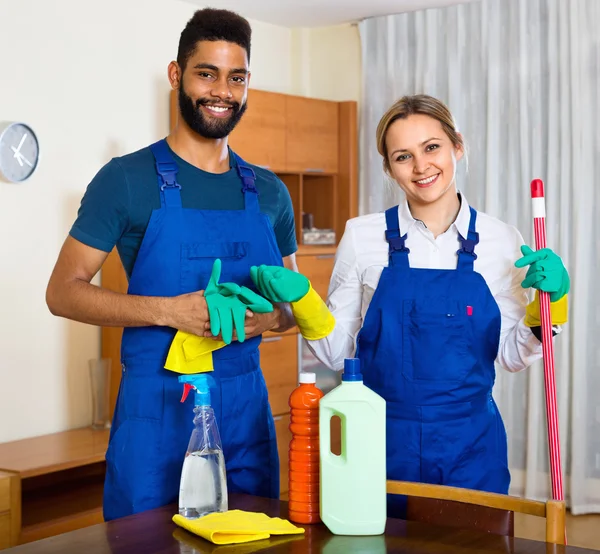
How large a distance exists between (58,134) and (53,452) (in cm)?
148

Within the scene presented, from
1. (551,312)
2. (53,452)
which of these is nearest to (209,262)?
(551,312)

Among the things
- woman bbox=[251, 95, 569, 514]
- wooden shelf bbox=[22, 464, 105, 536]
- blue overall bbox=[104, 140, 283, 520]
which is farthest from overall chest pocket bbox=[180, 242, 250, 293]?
wooden shelf bbox=[22, 464, 105, 536]

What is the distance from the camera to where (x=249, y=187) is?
234 cm

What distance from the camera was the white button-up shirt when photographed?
222 centimetres

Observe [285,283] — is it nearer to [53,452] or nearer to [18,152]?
[53,452]

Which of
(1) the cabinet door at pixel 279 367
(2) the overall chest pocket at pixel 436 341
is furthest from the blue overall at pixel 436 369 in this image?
(1) the cabinet door at pixel 279 367

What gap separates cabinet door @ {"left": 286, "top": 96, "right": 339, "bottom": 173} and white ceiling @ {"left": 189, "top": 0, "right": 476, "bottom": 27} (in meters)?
0.51

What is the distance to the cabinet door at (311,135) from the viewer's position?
206 inches

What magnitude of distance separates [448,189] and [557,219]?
2788 mm

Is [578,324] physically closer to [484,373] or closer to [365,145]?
[365,145]

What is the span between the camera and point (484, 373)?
2.15 metres

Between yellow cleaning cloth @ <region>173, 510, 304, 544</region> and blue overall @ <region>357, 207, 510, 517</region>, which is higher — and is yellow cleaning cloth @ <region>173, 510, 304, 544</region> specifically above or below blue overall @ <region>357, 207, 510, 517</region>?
below

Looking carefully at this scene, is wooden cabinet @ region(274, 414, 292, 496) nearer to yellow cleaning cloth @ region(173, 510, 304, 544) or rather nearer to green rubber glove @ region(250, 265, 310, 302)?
green rubber glove @ region(250, 265, 310, 302)

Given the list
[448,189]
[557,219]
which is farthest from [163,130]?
[448,189]
